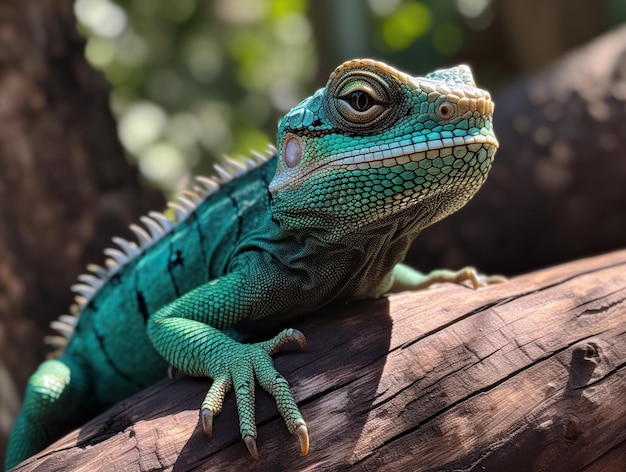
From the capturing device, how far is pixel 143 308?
13.1ft

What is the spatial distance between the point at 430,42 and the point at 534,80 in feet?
7.90

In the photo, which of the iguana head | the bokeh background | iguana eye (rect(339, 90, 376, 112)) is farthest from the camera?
the bokeh background

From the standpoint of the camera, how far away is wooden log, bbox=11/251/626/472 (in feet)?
9.09

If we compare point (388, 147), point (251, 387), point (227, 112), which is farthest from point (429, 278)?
point (227, 112)

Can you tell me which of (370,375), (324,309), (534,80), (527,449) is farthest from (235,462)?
(534,80)

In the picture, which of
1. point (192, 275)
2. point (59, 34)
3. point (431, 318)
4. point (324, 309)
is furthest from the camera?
point (59, 34)

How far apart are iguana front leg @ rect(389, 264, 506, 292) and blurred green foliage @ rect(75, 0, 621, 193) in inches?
213

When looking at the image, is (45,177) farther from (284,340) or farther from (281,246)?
(284,340)

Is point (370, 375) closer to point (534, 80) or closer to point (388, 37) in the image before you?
point (534, 80)

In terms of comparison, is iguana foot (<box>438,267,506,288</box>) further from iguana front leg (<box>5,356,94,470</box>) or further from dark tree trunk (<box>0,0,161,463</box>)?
dark tree trunk (<box>0,0,161,463</box>)

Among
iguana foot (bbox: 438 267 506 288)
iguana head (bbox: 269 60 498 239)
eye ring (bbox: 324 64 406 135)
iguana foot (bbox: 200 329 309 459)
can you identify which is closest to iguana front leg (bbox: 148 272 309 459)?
iguana foot (bbox: 200 329 309 459)

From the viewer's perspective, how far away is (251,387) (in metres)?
2.82

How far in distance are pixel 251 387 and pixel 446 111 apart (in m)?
1.57

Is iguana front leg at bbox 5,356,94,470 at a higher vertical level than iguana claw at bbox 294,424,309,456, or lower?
higher
